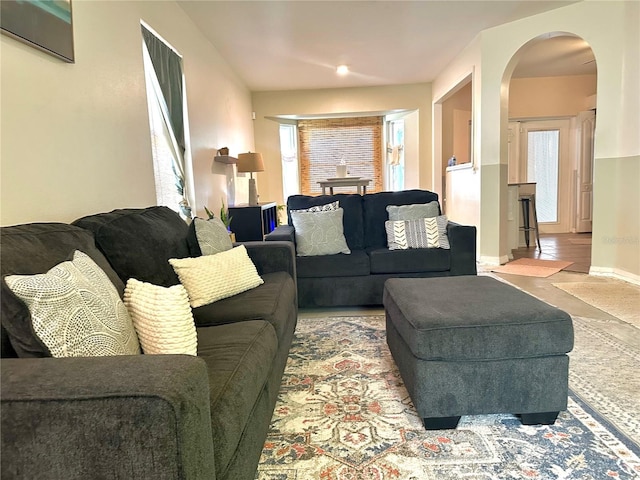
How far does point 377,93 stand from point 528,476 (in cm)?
647

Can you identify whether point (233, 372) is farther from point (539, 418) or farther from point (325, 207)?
point (325, 207)

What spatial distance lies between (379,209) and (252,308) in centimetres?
206

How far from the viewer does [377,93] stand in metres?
6.99

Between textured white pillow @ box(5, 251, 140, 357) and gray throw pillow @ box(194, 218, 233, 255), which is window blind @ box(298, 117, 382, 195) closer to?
gray throw pillow @ box(194, 218, 233, 255)

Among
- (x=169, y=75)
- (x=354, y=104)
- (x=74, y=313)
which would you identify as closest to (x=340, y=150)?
(x=354, y=104)

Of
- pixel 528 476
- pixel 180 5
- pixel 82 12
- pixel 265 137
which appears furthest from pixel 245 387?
pixel 265 137

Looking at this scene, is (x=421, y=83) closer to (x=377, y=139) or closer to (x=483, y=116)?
(x=377, y=139)

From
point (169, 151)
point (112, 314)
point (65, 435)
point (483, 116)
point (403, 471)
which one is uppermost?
point (483, 116)

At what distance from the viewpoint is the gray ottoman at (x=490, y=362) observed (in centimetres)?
158

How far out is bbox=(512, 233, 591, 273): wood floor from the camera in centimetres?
474

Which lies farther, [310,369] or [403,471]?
[310,369]

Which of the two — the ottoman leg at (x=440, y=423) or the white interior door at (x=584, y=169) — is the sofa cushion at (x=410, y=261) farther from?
the white interior door at (x=584, y=169)

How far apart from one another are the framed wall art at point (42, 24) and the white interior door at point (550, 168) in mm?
6970

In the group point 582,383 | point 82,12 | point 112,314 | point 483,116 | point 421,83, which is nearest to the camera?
point 112,314
